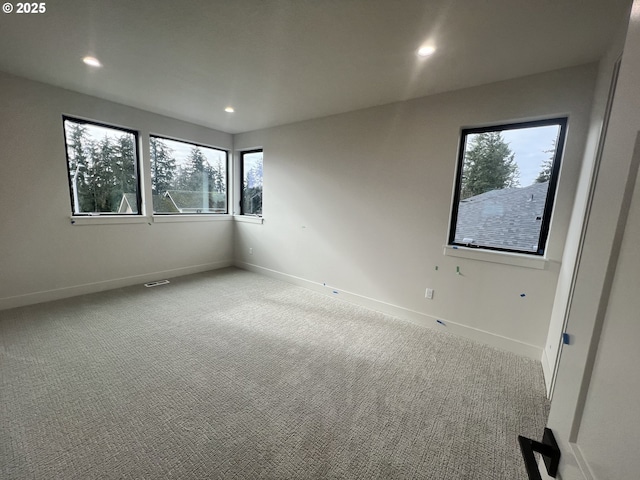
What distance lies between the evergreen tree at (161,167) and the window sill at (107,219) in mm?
473

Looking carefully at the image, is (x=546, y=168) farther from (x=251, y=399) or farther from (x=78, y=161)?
(x=78, y=161)

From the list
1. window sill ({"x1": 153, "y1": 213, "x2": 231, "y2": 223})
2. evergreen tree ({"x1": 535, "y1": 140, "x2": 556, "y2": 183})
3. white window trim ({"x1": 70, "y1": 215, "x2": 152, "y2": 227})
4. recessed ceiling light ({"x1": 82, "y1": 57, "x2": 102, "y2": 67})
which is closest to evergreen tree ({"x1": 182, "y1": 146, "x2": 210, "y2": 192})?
window sill ({"x1": 153, "y1": 213, "x2": 231, "y2": 223})

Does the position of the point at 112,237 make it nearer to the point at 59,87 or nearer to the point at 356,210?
the point at 59,87

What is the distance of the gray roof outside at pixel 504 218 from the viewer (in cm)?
240

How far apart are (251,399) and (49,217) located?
3332mm

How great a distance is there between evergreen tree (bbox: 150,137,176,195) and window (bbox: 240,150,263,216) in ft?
3.90

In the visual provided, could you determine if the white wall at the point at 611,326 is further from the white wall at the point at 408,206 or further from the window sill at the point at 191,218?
the window sill at the point at 191,218

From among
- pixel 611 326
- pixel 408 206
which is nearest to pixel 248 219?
pixel 408 206

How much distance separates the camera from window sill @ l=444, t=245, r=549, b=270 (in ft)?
7.69

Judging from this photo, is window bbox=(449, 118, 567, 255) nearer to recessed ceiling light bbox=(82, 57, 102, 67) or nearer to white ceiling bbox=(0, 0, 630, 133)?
white ceiling bbox=(0, 0, 630, 133)

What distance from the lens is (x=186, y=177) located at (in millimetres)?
4480

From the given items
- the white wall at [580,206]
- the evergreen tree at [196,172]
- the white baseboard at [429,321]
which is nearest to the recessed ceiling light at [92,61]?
the evergreen tree at [196,172]

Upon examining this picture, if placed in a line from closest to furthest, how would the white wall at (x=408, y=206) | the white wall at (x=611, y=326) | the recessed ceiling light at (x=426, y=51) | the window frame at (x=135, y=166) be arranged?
the white wall at (x=611, y=326) → the recessed ceiling light at (x=426, y=51) → the white wall at (x=408, y=206) → the window frame at (x=135, y=166)

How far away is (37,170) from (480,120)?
15.6 feet
